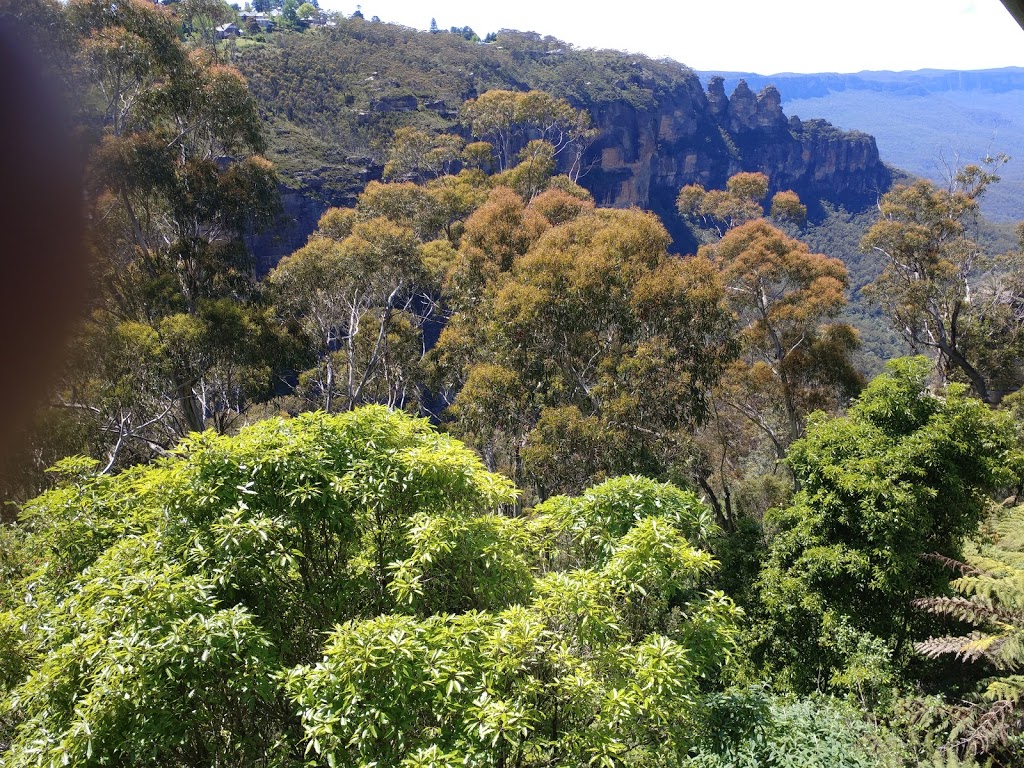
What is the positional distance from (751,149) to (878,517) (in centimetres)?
12493

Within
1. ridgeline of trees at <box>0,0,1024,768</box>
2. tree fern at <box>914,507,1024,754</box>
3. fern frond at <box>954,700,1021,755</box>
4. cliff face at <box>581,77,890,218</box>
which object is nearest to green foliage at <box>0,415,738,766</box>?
ridgeline of trees at <box>0,0,1024,768</box>

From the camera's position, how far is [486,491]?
17.6 ft

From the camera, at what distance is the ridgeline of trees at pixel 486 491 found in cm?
391

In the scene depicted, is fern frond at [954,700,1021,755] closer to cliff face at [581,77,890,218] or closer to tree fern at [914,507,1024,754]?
tree fern at [914,507,1024,754]

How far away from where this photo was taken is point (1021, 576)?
807 cm

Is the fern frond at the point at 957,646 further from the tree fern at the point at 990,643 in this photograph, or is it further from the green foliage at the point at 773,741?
the green foliage at the point at 773,741

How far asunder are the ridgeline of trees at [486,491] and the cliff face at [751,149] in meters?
84.3

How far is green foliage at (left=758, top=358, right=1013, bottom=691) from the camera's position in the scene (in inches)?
346

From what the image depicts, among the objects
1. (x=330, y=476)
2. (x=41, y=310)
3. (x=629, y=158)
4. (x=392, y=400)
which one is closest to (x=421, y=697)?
(x=330, y=476)

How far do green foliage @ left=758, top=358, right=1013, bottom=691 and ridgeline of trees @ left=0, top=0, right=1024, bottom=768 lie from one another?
51 mm

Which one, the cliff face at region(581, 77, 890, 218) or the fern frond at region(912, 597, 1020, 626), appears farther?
the cliff face at region(581, 77, 890, 218)

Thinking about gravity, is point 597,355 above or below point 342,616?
below

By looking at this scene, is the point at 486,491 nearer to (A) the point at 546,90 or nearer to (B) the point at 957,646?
(B) the point at 957,646

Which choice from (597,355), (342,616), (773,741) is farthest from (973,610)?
(597,355)
